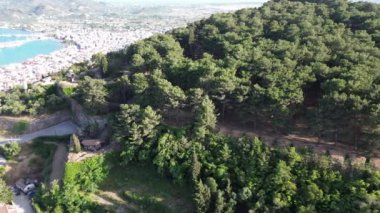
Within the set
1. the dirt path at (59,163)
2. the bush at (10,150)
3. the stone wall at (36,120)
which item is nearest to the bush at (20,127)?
the stone wall at (36,120)

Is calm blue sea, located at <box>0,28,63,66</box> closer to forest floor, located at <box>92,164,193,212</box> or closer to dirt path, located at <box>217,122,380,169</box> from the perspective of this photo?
forest floor, located at <box>92,164,193,212</box>

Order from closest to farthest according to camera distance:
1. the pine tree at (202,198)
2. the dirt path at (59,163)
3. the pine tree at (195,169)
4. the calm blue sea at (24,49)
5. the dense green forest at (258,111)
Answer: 1. the dense green forest at (258,111)
2. the pine tree at (202,198)
3. the pine tree at (195,169)
4. the dirt path at (59,163)
5. the calm blue sea at (24,49)

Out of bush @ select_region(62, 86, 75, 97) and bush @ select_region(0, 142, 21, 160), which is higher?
bush @ select_region(62, 86, 75, 97)

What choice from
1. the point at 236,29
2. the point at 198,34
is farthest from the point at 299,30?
the point at 198,34

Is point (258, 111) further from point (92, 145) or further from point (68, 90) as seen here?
point (68, 90)

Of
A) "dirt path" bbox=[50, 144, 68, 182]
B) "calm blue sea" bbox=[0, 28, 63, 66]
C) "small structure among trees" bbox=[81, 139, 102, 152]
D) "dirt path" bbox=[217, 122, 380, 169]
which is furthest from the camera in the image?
"calm blue sea" bbox=[0, 28, 63, 66]

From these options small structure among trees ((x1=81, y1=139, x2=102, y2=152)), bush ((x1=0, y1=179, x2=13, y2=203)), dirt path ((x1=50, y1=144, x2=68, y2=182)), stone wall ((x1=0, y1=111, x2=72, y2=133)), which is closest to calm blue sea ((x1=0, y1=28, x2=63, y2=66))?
stone wall ((x1=0, y1=111, x2=72, y2=133))

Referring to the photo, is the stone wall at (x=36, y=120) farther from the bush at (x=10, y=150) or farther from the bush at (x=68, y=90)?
the bush at (x=10, y=150)
